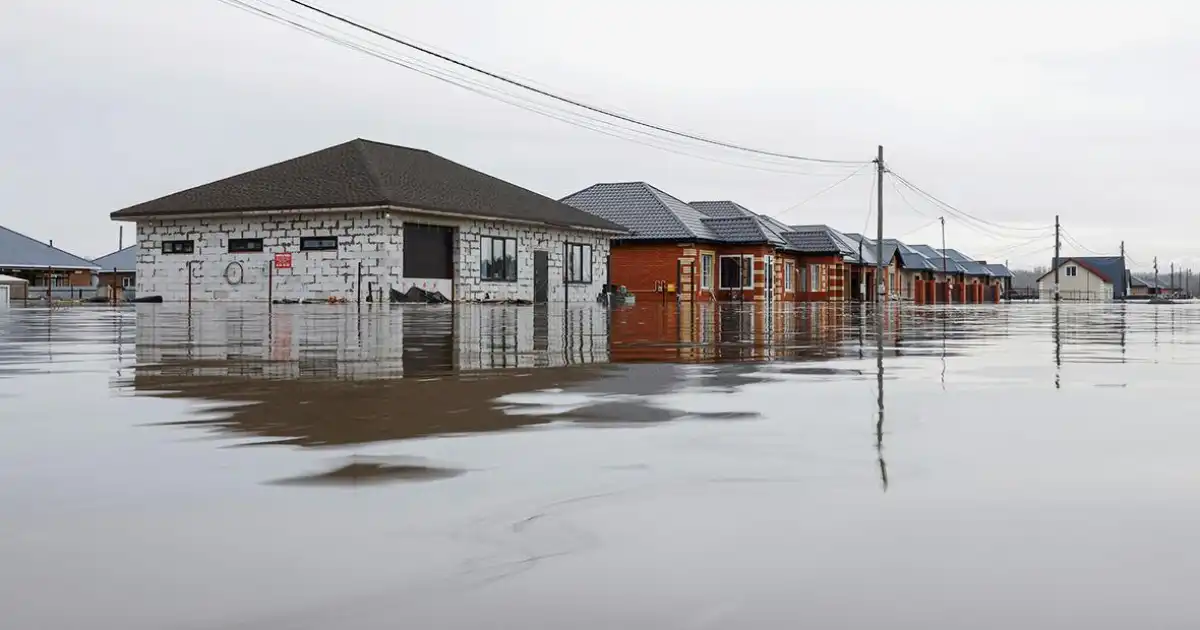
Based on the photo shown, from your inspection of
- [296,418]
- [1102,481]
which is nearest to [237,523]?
[296,418]

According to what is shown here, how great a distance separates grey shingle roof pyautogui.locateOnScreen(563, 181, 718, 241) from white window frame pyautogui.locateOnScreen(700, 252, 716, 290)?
0.93m

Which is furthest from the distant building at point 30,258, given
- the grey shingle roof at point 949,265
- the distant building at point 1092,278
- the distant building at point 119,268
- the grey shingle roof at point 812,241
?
the distant building at point 1092,278

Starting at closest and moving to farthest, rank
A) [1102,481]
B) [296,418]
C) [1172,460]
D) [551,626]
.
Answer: [551,626]
[1102,481]
[1172,460]
[296,418]

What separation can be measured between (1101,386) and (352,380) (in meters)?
4.85

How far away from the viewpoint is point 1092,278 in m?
134

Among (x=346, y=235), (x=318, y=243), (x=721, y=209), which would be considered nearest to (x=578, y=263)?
(x=346, y=235)

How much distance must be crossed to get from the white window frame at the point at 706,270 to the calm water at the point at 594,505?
161 feet

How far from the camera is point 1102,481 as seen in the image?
3748mm

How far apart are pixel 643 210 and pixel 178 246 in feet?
78.0

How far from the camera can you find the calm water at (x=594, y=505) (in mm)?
2342

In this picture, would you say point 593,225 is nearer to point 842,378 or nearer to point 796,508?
point 842,378

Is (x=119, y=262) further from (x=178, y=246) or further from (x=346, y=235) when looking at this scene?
(x=346, y=235)

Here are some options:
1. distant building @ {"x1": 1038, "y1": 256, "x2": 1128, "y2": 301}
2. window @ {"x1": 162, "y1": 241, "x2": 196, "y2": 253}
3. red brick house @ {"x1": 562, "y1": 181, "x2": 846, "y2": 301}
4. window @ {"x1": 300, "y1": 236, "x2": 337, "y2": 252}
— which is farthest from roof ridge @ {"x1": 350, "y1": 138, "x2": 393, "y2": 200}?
distant building @ {"x1": 1038, "y1": 256, "x2": 1128, "y2": 301}

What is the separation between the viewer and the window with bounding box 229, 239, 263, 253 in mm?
38781
